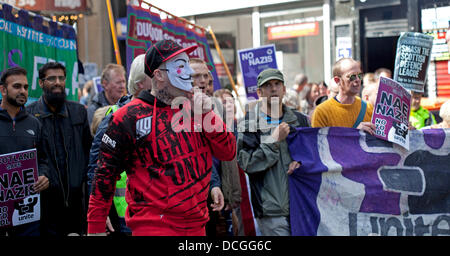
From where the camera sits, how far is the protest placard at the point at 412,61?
5629 millimetres

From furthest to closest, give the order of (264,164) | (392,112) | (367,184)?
(367,184)
(264,164)
(392,112)

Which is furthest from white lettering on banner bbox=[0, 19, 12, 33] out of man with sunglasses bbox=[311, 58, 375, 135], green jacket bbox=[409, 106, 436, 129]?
green jacket bbox=[409, 106, 436, 129]

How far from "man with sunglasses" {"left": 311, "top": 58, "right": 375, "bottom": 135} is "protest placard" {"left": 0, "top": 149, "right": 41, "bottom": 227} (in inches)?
104

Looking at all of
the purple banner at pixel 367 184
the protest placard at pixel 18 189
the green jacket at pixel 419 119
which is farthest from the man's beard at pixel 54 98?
the green jacket at pixel 419 119

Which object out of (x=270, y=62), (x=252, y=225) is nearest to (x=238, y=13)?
(x=270, y=62)

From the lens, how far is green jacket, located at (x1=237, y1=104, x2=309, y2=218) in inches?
211

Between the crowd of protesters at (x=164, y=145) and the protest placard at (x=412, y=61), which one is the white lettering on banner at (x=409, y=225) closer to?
the crowd of protesters at (x=164, y=145)

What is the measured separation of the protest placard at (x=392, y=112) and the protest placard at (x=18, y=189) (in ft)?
10.2

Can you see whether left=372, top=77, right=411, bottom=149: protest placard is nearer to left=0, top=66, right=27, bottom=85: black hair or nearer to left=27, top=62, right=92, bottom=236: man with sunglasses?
left=27, top=62, right=92, bottom=236: man with sunglasses

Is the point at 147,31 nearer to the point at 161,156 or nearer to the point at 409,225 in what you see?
the point at 409,225

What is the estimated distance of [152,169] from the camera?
3.41 m

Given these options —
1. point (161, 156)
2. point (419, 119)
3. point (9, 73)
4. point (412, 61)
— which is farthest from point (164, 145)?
point (419, 119)

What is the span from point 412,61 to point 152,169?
3.26m
